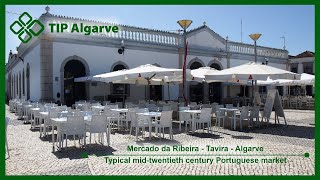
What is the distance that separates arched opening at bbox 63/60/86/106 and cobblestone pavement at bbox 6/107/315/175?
686cm

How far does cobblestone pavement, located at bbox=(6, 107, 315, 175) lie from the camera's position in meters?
5.61

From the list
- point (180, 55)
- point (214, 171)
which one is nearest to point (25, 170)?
point (214, 171)

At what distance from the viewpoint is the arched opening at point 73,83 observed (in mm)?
17250

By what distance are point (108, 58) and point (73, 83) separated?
2387mm

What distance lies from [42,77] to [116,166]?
37.4ft

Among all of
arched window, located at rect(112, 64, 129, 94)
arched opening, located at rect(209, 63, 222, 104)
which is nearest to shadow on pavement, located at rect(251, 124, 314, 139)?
arched window, located at rect(112, 64, 129, 94)

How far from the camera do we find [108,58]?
59.3ft

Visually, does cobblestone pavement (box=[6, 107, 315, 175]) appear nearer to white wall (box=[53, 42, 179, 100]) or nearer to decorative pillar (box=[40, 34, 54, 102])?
decorative pillar (box=[40, 34, 54, 102])

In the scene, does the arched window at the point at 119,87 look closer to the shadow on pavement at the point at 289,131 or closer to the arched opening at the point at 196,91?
the arched opening at the point at 196,91

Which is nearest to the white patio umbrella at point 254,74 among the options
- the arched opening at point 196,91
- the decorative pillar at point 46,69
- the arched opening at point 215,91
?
the decorative pillar at point 46,69

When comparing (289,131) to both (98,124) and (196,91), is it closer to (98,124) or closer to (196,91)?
(98,124)

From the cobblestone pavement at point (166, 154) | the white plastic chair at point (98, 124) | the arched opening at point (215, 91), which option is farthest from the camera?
the arched opening at point (215, 91)

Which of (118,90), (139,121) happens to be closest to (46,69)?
(118,90)

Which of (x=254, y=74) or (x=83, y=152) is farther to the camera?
(x=254, y=74)
